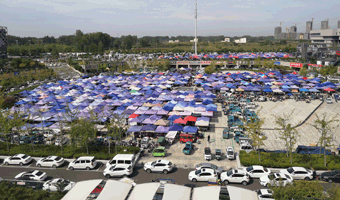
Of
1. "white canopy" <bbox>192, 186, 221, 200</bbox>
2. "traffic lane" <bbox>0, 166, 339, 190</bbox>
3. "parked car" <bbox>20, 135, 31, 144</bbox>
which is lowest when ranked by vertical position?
"traffic lane" <bbox>0, 166, 339, 190</bbox>

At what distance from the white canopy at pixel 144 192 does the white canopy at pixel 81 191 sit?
1886mm

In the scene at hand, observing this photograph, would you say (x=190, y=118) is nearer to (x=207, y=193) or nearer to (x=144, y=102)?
(x=144, y=102)

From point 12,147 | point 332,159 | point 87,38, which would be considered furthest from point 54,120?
point 87,38

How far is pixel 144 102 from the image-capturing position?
28344 mm

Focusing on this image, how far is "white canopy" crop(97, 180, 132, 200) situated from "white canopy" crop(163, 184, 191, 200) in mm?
1743

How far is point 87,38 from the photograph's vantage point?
114m

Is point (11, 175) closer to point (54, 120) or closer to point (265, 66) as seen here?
point (54, 120)

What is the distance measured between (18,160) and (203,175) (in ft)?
44.4

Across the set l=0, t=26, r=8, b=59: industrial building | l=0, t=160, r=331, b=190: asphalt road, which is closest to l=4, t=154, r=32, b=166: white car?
l=0, t=160, r=331, b=190: asphalt road

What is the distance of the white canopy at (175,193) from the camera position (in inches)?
358

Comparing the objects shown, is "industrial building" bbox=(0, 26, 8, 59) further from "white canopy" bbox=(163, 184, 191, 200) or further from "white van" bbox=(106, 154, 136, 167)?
"white canopy" bbox=(163, 184, 191, 200)

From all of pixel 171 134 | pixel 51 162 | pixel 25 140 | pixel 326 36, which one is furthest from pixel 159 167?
pixel 326 36

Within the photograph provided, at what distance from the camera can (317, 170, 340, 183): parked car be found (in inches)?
527

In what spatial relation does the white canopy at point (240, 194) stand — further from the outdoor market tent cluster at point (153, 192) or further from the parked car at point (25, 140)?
the parked car at point (25, 140)
